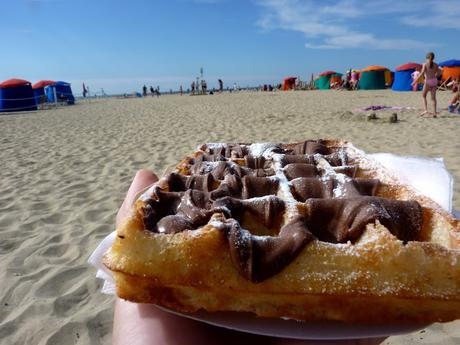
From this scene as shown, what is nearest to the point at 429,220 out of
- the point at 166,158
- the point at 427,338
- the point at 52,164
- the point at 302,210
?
the point at 302,210

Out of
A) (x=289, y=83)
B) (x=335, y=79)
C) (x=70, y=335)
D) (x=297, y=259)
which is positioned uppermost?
(x=297, y=259)

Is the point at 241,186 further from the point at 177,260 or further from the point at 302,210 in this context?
the point at 177,260

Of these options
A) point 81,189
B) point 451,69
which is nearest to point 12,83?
point 81,189

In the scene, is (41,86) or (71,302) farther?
→ (41,86)

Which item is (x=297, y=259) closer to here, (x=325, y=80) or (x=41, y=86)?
(x=41, y=86)

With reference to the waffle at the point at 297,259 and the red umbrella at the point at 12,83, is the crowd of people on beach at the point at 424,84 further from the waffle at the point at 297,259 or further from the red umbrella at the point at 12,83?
the red umbrella at the point at 12,83

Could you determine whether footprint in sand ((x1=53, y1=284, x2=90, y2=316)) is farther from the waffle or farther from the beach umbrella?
the beach umbrella

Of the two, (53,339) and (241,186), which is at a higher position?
(241,186)
